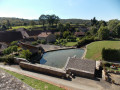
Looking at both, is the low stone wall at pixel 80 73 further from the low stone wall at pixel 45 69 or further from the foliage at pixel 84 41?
the foliage at pixel 84 41

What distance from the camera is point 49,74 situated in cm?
1191

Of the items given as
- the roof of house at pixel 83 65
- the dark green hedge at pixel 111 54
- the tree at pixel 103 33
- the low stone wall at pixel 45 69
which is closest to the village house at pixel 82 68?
the roof of house at pixel 83 65

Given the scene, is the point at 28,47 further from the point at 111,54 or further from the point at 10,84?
the point at 111,54

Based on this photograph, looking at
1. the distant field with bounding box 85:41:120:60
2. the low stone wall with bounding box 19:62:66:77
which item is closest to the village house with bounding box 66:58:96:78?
the low stone wall with bounding box 19:62:66:77

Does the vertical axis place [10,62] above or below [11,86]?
below

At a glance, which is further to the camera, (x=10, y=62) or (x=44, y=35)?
(x=44, y=35)

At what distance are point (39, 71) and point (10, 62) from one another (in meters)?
7.26

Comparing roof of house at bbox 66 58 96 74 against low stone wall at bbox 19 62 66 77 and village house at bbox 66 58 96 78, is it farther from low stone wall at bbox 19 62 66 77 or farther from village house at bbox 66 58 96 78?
low stone wall at bbox 19 62 66 77

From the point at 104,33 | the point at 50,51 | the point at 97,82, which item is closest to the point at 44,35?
the point at 50,51

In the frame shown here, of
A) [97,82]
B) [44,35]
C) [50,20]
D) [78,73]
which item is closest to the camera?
[97,82]

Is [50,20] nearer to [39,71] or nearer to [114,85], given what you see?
[39,71]

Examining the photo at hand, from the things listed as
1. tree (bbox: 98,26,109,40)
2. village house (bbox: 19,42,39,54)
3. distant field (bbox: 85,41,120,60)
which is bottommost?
A: distant field (bbox: 85,41,120,60)

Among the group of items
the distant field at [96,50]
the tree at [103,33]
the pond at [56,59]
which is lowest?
the pond at [56,59]

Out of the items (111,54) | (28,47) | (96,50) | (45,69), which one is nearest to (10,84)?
(45,69)
